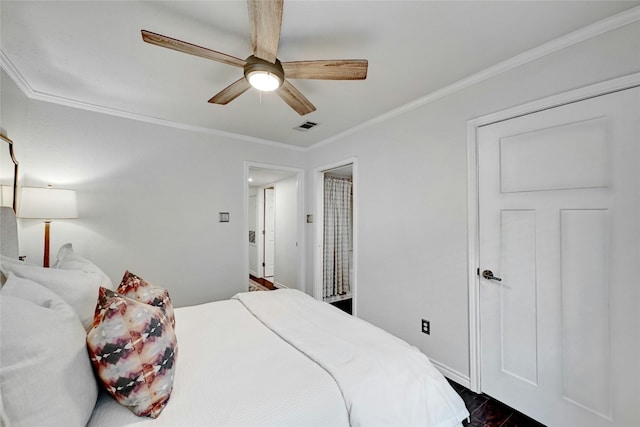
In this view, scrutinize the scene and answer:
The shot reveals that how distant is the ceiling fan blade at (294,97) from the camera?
5.96 feet

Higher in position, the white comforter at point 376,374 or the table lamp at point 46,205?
the table lamp at point 46,205

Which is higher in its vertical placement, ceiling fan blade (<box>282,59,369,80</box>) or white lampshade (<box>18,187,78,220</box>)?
ceiling fan blade (<box>282,59,369,80</box>)

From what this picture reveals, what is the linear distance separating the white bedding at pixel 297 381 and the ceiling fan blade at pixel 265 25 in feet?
5.34

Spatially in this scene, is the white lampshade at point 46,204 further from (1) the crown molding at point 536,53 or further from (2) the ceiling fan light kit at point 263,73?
(1) the crown molding at point 536,53

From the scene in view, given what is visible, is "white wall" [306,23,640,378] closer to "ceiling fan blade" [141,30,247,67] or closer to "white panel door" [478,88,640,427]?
"white panel door" [478,88,640,427]

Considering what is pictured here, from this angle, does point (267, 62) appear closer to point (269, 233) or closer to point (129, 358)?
point (129, 358)

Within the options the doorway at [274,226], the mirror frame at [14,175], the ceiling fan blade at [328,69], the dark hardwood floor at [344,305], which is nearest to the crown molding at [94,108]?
the doorway at [274,226]

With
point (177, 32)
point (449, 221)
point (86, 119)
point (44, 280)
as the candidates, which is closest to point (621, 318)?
point (449, 221)

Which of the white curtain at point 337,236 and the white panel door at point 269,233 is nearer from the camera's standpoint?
the white curtain at point 337,236

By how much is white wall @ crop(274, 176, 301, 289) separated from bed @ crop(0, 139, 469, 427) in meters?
2.83

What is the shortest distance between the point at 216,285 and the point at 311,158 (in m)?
2.25

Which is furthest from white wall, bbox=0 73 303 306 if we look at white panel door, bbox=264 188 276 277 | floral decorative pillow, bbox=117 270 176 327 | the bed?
white panel door, bbox=264 188 276 277

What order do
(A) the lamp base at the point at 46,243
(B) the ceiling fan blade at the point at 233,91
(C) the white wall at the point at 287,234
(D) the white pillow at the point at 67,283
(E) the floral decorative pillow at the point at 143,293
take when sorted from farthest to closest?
(C) the white wall at the point at 287,234, (A) the lamp base at the point at 46,243, (B) the ceiling fan blade at the point at 233,91, (E) the floral decorative pillow at the point at 143,293, (D) the white pillow at the point at 67,283

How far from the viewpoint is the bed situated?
76 centimetres
